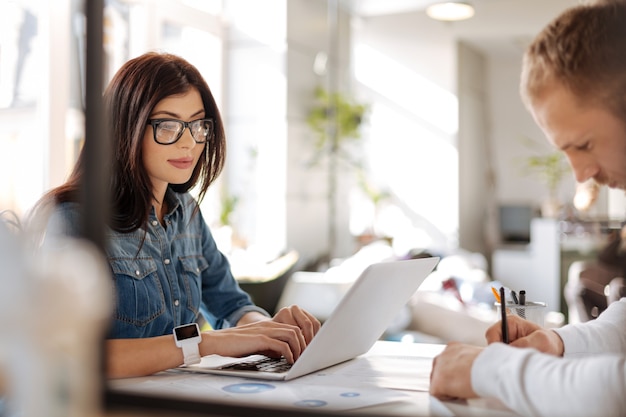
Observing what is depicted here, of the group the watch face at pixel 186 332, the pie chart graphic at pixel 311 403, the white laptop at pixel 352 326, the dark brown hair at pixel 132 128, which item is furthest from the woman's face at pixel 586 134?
the dark brown hair at pixel 132 128

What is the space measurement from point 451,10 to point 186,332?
623 cm

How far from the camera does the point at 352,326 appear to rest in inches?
52.1

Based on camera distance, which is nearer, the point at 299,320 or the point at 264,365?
the point at 264,365

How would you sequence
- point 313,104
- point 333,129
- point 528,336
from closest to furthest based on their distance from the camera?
point 528,336
point 313,104
point 333,129

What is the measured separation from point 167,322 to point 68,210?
37 centimetres

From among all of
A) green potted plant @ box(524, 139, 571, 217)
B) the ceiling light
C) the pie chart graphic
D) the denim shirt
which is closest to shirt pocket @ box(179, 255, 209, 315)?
the denim shirt

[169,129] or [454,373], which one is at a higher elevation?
[169,129]

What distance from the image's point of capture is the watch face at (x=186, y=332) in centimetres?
131

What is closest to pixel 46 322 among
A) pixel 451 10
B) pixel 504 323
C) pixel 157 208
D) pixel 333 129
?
pixel 504 323

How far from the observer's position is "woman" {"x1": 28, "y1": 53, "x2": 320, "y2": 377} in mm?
1447

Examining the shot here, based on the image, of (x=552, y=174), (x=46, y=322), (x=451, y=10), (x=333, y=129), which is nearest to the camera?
(x=46, y=322)

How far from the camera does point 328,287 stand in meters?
4.06

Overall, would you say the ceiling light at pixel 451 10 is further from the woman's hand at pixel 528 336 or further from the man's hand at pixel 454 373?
the man's hand at pixel 454 373

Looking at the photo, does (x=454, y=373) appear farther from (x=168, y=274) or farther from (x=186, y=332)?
(x=168, y=274)
